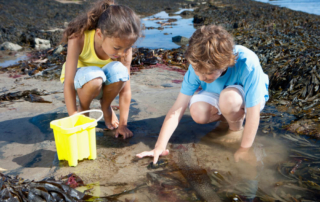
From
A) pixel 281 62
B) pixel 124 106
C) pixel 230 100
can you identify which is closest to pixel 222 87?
pixel 230 100

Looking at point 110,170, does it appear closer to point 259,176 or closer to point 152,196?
point 152,196

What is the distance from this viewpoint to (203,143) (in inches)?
95.7

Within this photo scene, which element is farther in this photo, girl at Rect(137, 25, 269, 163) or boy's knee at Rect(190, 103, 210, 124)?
boy's knee at Rect(190, 103, 210, 124)

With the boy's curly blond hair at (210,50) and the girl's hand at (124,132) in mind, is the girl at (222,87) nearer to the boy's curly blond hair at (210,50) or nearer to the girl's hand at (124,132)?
the boy's curly blond hair at (210,50)

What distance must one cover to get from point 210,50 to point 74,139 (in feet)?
3.79

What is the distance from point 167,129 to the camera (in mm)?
2205

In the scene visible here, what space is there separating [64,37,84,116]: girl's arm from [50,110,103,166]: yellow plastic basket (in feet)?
0.75

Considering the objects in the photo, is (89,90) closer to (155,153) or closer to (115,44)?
(115,44)

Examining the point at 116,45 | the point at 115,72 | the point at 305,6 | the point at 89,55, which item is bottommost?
the point at 115,72

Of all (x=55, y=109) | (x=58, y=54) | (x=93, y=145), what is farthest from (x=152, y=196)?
(x=58, y=54)

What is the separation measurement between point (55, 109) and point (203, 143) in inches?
69.7

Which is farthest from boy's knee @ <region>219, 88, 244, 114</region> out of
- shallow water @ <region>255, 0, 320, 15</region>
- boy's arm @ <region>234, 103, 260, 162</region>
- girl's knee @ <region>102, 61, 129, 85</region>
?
shallow water @ <region>255, 0, 320, 15</region>

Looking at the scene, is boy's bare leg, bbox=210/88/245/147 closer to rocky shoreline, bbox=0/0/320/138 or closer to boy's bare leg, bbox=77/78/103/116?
rocky shoreline, bbox=0/0/320/138

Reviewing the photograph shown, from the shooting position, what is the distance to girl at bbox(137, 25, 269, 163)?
6.08 ft
